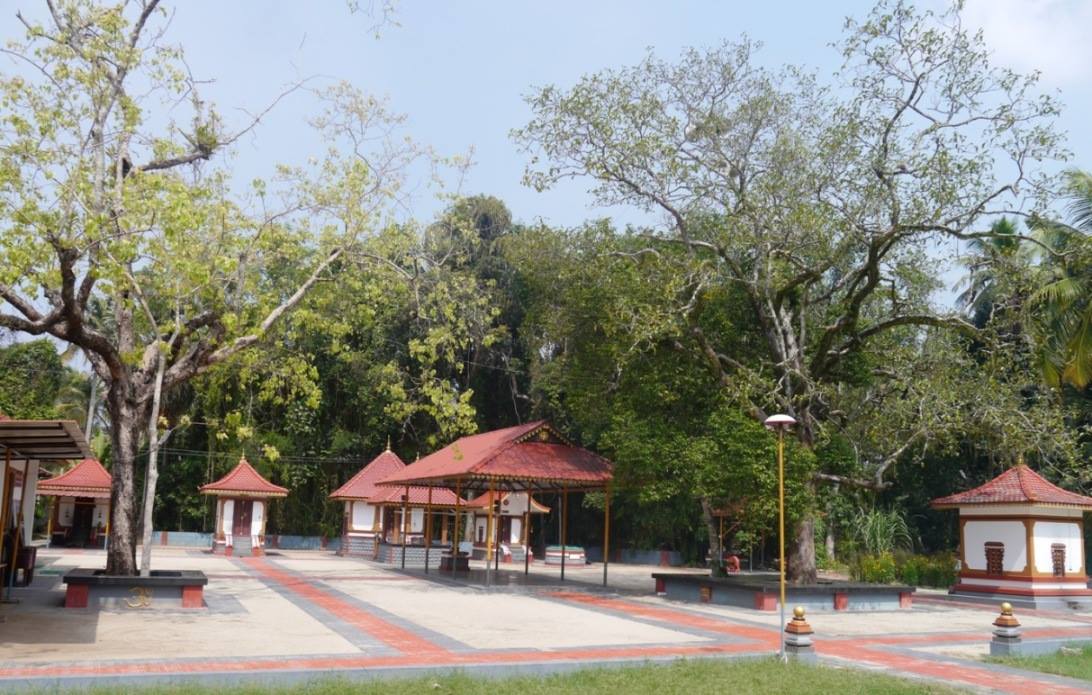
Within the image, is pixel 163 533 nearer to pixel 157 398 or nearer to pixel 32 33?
pixel 157 398

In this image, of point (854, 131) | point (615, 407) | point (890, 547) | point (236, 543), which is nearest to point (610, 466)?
point (615, 407)

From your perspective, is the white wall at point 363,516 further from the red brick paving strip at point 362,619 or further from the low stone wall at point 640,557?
the red brick paving strip at point 362,619

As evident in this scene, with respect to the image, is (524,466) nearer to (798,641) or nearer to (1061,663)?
(798,641)

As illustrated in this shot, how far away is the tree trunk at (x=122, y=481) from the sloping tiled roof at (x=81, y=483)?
730 inches

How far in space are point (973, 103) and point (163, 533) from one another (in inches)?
1337

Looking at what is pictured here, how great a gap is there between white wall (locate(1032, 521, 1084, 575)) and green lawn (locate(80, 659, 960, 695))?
13966 mm

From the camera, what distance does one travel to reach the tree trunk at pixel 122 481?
15617 mm

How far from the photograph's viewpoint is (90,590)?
14.7 m

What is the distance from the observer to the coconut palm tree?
18.5 m

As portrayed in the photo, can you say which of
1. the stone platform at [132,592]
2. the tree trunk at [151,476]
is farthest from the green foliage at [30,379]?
the stone platform at [132,592]

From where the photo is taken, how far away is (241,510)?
3481cm

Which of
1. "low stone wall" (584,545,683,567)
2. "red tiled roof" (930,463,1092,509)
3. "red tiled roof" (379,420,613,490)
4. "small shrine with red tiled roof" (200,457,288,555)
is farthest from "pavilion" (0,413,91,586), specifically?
"low stone wall" (584,545,683,567)

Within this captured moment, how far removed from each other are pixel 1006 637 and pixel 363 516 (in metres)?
27.9

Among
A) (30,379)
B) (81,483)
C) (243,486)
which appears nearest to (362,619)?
(243,486)
